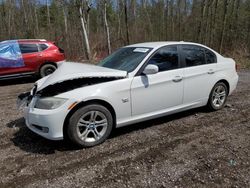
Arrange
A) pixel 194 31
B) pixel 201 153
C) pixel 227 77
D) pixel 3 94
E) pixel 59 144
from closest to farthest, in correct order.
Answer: pixel 201 153 → pixel 59 144 → pixel 227 77 → pixel 3 94 → pixel 194 31

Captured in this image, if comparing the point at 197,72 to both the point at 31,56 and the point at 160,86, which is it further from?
the point at 31,56

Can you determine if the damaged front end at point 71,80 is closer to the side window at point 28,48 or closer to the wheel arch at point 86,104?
the wheel arch at point 86,104

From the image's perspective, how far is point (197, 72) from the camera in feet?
16.2

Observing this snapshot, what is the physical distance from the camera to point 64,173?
3207 mm

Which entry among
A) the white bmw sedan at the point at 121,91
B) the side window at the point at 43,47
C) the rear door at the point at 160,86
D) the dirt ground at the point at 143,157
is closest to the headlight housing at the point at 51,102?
the white bmw sedan at the point at 121,91

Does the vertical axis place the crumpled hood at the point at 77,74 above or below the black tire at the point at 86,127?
above

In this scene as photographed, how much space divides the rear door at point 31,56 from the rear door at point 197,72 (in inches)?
265

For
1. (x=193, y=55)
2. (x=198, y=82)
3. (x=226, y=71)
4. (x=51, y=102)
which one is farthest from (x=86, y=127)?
(x=226, y=71)

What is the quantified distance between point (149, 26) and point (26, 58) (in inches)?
542

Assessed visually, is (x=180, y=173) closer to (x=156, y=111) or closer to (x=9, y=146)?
(x=156, y=111)

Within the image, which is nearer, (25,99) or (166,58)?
(25,99)

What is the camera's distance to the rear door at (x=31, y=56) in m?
9.57

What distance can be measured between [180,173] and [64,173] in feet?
4.96

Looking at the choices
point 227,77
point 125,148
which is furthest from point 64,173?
point 227,77
